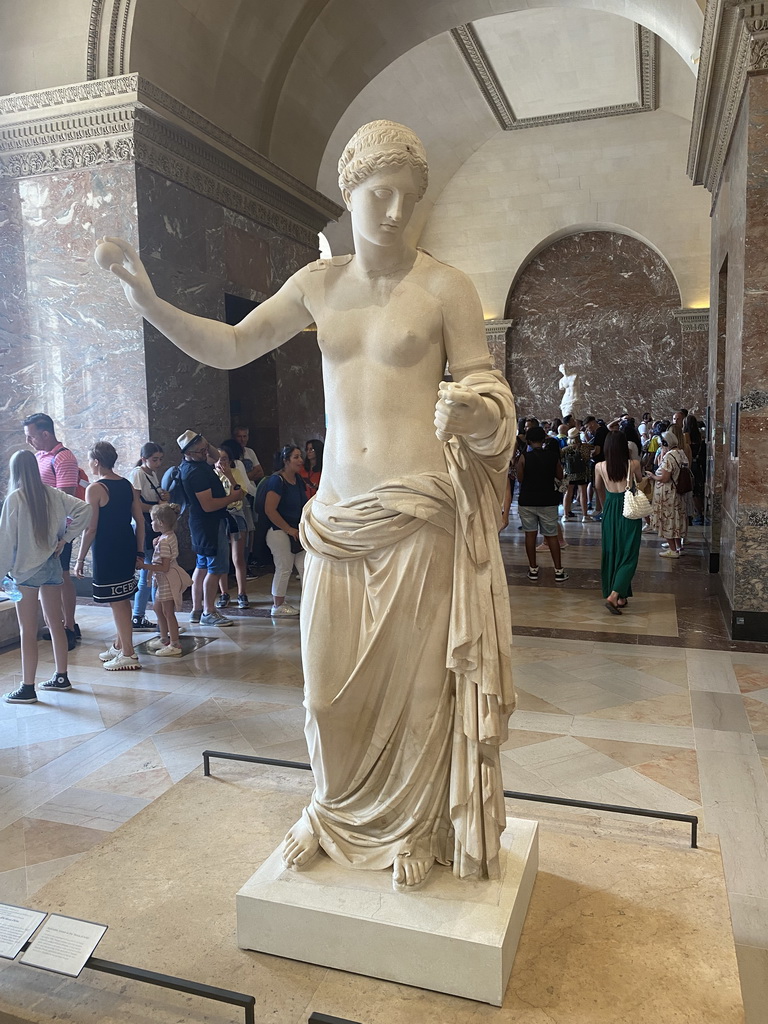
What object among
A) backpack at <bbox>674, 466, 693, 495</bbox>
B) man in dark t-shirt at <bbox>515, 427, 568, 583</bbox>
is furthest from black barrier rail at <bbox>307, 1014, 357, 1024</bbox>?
backpack at <bbox>674, 466, 693, 495</bbox>

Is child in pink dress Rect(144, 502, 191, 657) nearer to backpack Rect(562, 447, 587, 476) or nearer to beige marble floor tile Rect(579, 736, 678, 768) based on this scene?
beige marble floor tile Rect(579, 736, 678, 768)

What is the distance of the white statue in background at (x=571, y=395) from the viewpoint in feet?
59.5

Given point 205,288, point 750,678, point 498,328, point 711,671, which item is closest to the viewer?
point 750,678

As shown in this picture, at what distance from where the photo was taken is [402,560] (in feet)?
7.98

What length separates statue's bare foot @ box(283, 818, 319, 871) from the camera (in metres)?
2.56

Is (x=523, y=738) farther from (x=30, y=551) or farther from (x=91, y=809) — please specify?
(x=30, y=551)

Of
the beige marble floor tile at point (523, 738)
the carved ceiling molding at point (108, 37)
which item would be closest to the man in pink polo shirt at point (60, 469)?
the carved ceiling molding at point (108, 37)

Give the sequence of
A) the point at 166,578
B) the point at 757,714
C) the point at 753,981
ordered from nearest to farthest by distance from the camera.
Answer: the point at 753,981, the point at 757,714, the point at 166,578

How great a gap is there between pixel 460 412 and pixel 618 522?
5680mm

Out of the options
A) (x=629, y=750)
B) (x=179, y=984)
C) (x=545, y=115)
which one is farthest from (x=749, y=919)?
(x=545, y=115)

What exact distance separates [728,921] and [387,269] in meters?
2.36

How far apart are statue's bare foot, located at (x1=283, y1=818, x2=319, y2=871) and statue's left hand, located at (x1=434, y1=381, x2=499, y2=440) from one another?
1.41 metres

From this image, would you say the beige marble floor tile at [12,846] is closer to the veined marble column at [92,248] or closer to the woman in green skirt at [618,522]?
the veined marble column at [92,248]

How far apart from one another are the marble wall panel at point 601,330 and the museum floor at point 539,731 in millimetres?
11517
